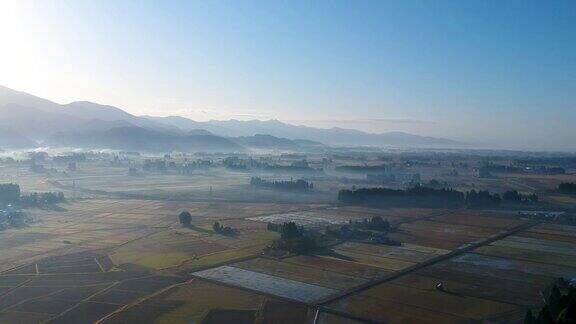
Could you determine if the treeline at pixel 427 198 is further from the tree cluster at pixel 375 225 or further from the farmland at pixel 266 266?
the tree cluster at pixel 375 225

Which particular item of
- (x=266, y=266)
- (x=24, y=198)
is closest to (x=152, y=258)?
(x=266, y=266)

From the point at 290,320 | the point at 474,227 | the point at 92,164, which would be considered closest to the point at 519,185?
the point at 474,227

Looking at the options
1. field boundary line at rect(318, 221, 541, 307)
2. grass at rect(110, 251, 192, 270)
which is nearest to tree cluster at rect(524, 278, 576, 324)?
field boundary line at rect(318, 221, 541, 307)

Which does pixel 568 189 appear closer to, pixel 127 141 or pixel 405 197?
pixel 405 197

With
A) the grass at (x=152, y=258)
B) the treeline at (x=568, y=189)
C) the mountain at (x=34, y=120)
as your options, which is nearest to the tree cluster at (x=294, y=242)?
the grass at (x=152, y=258)

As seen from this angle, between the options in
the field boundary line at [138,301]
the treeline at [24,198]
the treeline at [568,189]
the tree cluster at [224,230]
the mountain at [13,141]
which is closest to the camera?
the field boundary line at [138,301]

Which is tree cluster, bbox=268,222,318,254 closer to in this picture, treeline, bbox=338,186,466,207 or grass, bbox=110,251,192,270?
grass, bbox=110,251,192,270
